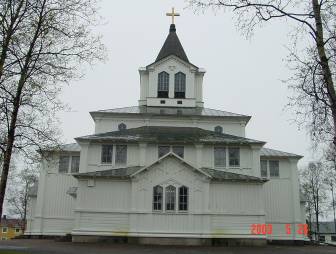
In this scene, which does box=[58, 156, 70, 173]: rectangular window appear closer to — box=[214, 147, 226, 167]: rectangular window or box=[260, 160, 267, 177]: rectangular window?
box=[214, 147, 226, 167]: rectangular window

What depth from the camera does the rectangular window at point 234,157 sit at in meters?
32.6

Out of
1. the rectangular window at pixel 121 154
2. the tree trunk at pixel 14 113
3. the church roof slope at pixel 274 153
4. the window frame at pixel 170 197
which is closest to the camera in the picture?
the tree trunk at pixel 14 113

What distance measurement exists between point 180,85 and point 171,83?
2.93ft

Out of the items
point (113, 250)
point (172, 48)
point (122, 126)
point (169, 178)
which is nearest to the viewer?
point (113, 250)

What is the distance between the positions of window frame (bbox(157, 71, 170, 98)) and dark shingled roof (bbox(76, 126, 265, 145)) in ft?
17.7

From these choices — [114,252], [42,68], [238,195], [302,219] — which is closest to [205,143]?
[238,195]

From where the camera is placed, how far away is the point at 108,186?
1172 inches

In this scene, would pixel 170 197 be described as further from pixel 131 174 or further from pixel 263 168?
pixel 263 168

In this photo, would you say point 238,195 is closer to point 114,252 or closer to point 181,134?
point 181,134

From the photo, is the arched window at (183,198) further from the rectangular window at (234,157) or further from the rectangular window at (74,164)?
the rectangular window at (74,164)

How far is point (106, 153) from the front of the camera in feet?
107

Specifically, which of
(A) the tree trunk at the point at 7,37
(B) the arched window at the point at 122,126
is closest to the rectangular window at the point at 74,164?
(B) the arched window at the point at 122,126

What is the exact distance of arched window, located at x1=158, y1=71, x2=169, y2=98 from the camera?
3994 centimetres

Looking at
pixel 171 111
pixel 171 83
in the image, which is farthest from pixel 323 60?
pixel 171 83
